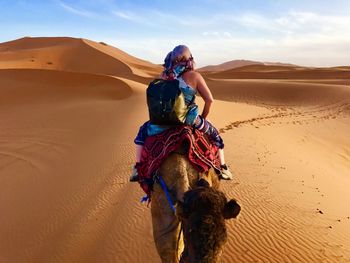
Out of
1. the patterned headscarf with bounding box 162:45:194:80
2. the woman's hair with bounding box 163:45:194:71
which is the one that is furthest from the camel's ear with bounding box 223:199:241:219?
the woman's hair with bounding box 163:45:194:71

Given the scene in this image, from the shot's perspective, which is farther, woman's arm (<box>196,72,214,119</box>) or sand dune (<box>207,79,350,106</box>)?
sand dune (<box>207,79,350,106</box>)

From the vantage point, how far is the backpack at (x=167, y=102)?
3.81 meters

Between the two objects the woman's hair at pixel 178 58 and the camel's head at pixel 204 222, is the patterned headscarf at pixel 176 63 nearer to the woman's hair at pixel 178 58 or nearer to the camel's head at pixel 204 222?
the woman's hair at pixel 178 58

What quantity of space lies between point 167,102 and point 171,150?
456mm

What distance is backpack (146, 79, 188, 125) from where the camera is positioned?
3.81m

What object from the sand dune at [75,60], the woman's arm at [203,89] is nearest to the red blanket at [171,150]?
the woman's arm at [203,89]

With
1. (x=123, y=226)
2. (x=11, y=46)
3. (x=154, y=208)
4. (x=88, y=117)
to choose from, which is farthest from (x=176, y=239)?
(x=11, y=46)

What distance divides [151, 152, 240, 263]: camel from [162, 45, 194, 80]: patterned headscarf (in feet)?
3.12

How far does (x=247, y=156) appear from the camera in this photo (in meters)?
10.3

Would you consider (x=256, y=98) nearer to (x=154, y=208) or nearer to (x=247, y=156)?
(x=247, y=156)

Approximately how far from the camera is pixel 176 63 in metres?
4.23

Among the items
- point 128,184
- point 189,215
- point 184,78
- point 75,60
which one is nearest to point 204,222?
point 189,215

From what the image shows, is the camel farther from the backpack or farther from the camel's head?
the backpack

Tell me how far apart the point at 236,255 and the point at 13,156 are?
862cm
